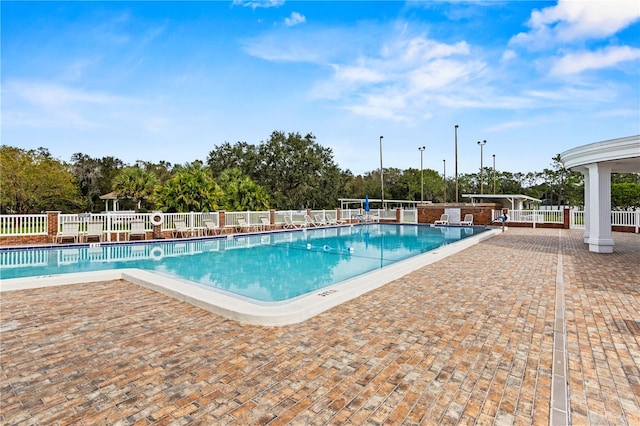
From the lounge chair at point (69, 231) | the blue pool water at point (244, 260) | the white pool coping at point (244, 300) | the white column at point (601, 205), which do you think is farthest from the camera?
the lounge chair at point (69, 231)

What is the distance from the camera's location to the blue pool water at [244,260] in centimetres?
762

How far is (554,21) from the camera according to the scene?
11891 millimetres

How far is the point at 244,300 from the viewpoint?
5.08 m

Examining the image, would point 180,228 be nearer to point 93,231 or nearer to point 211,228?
point 211,228

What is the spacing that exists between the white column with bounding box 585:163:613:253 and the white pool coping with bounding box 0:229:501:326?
6269mm

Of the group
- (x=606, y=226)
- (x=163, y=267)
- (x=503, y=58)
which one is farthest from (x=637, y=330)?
(x=503, y=58)

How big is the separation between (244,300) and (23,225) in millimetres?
12965

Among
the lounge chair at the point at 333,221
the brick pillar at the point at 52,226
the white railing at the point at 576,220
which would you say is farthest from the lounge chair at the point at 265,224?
the white railing at the point at 576,220

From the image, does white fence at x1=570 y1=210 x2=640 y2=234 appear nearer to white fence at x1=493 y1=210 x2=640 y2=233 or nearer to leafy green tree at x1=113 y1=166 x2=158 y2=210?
white fence at x1=493 y1=210 x2=640 y2=233

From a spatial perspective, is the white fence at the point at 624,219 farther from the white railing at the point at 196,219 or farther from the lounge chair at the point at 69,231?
the lounge chair at the point at 69,231

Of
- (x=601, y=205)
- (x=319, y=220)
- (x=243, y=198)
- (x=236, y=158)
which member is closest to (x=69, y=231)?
(x=243, y=198)

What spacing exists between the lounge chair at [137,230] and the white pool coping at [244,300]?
805 centimetres

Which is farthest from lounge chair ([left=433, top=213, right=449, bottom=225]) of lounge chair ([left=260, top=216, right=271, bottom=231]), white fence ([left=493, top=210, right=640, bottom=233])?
lounge chair ([left=260, top=216, right=271, bottom=231])

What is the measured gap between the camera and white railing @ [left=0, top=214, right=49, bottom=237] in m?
12.7
